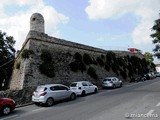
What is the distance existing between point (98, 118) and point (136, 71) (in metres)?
44.1

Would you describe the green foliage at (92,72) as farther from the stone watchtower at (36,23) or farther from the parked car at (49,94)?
the parked car at (49,94)

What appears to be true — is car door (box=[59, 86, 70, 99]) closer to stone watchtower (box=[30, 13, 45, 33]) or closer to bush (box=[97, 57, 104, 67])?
stone watchtower (box=[30, 13, 45, 33])

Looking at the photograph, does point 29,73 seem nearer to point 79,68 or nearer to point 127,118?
point 79,68

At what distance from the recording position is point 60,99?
1619 centimetres

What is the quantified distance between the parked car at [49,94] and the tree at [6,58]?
42.5 ft

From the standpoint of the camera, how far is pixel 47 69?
22.6 metres

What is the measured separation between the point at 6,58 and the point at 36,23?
7394 millimetres

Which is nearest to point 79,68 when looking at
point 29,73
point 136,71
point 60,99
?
point 29,73

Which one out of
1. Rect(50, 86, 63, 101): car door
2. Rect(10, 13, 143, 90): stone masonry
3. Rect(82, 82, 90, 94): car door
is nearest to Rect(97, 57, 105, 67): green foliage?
Rect(10, 13, 143, 90): stone masonry

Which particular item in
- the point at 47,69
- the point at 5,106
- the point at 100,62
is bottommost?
the point at 5,106

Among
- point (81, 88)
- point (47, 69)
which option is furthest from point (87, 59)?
point (81, 88)

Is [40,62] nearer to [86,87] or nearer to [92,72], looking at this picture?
[86,87]

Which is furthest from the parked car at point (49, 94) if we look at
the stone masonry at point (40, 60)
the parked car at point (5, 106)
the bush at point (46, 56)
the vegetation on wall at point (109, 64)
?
the vegetation on wall at point (109, 64)

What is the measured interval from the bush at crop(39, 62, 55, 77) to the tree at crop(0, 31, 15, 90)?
24.2 ft
